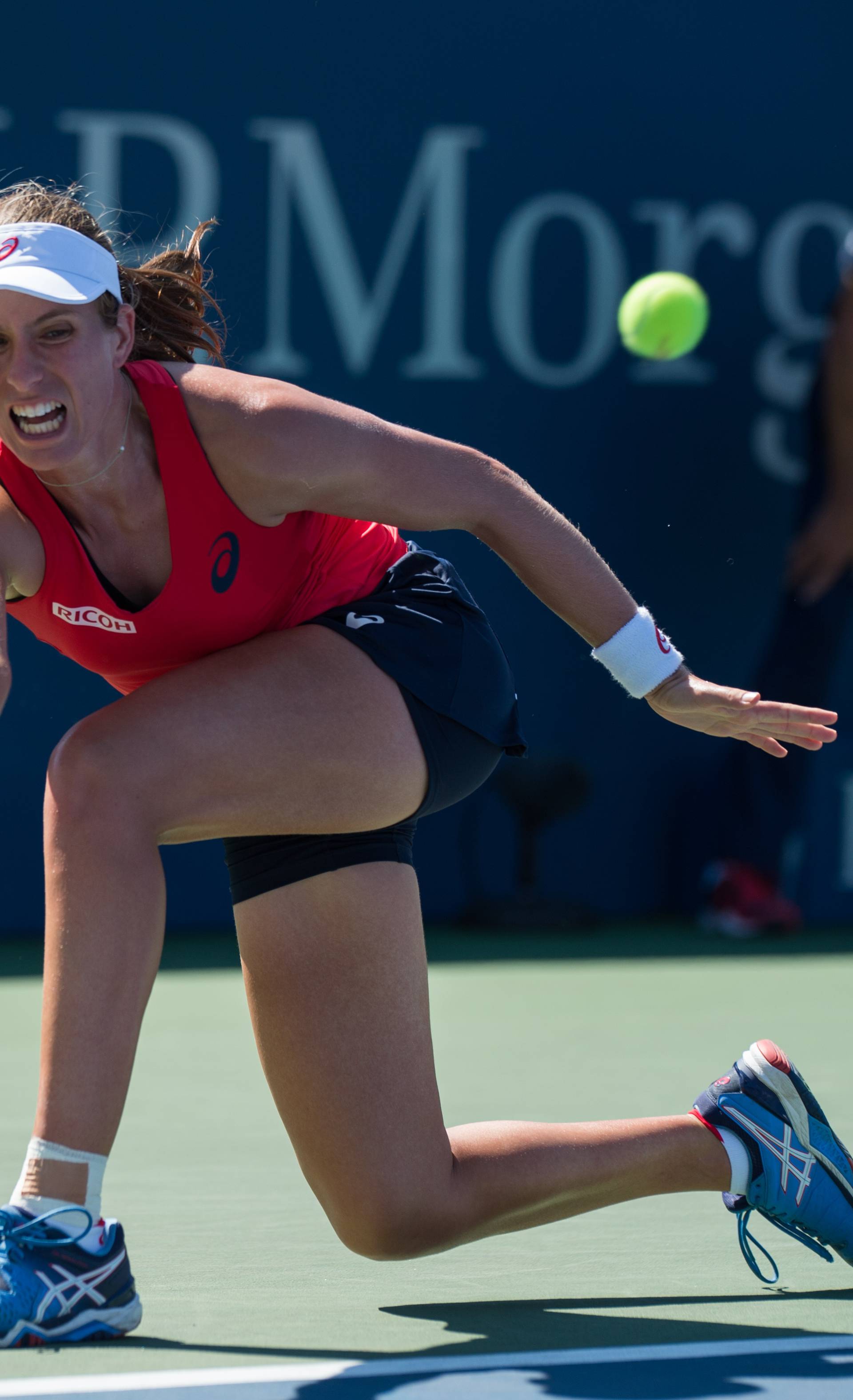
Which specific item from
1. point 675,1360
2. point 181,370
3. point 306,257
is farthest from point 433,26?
point 675,1360

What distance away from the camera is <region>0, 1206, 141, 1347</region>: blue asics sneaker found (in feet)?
5.72

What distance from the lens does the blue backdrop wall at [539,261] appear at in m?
5.61

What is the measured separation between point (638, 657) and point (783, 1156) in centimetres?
66

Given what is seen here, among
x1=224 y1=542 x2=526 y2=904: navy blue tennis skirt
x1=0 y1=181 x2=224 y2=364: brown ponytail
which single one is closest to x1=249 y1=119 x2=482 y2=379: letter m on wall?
x1=0 y1=181 x2=224 y2=364: brown ponytail

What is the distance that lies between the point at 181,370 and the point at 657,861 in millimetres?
Answer: 4194

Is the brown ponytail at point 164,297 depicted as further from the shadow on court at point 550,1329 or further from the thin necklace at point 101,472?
the shadow on court at point 550,1329

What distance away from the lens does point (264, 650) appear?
79.1 inches

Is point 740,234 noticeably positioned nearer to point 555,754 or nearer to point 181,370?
point 555,754

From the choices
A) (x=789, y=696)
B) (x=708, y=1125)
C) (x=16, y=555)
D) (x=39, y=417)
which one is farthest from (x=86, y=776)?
(x=789, y=696)

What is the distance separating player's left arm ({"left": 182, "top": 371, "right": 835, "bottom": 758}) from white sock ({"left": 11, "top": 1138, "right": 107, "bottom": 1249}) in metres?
0.71

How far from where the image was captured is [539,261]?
591 cm

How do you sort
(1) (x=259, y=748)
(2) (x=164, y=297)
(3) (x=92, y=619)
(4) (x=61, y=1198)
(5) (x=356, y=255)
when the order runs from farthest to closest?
1. (5) (x=356, y=255)
2. (2) (x=164, y=297)
3. (3) (x=92, y=619)
4. (1) (x=259, y=748)
5. (4) (x=61, y=1198)

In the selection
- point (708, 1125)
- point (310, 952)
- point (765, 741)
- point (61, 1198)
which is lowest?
point (708, 1125)

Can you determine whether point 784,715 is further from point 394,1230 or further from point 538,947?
point 538,947
